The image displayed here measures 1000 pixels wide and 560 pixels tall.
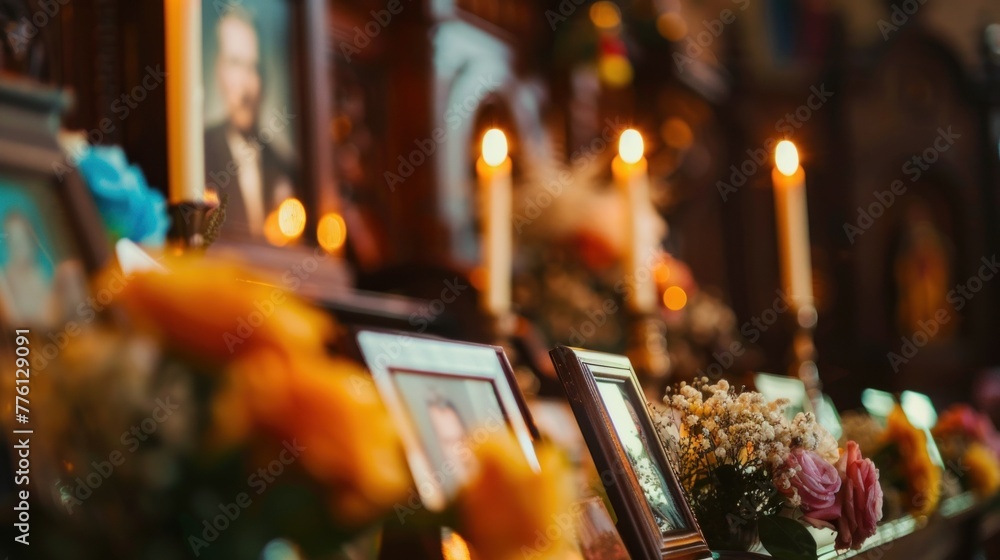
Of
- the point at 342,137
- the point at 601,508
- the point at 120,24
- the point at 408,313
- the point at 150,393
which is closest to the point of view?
the point at 150,393

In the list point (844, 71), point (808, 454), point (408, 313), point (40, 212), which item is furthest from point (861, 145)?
point (40, 212)

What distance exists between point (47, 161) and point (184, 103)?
0.47 m

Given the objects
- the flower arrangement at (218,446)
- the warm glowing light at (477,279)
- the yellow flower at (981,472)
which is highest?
the warm glowing light at (477,279)

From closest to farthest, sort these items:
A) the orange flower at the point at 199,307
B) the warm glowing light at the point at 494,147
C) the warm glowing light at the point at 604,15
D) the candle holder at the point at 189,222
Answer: the orange flower at the point at 199,307 < the candle holder at the point at 189,222 < the warm glowing light at the point at 494,147 < the warm glowing light at the point at 604,15

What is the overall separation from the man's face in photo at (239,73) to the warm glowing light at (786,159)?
114cm

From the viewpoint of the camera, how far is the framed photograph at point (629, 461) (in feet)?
2.78

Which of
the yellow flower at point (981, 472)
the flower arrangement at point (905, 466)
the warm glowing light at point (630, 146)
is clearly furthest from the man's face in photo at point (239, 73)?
the yellow flower at point (981, 472)

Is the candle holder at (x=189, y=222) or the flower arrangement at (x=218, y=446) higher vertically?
the candle holder at (x=189, y=222)

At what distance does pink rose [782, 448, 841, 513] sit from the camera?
3.12ft

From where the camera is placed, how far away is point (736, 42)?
18.0 ft

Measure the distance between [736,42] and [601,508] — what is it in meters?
4.94

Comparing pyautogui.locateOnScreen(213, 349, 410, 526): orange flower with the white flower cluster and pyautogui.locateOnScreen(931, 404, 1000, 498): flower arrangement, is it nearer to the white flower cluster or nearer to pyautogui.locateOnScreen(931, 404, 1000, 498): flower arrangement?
the white flower cluster

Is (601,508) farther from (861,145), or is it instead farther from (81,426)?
(861,145)

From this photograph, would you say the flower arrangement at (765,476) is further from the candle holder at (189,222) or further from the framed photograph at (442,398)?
the candle holder at (189,222)
